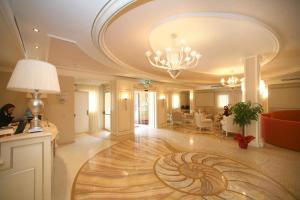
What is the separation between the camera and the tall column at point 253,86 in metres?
4.36

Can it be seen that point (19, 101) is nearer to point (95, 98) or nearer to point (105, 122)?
point (95, 98)

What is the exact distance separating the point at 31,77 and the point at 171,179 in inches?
111

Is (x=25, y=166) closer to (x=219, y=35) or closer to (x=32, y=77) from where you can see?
(x=32, y=77)

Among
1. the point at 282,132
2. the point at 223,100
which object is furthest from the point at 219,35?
the point at 223,100

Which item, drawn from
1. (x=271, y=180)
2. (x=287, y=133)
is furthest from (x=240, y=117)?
(x=271, y=180)

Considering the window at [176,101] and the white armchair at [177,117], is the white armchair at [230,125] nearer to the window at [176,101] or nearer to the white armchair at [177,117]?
the white armchair at [177,117]

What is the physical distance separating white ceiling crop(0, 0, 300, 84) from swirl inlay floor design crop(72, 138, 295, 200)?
9.32 ft

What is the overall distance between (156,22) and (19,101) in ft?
17.3

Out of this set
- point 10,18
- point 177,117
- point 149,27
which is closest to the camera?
point 10,18

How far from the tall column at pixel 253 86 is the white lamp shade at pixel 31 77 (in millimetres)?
5238

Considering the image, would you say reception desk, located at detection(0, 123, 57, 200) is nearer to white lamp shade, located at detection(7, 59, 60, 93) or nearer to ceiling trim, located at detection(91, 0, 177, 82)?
white lamp shade, located at detection(7, 59, 60, 93)

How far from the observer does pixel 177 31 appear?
2.83 meters

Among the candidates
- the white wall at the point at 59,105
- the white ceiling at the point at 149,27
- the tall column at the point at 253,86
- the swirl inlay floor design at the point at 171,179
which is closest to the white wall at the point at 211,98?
the tall column at the point at 253,86

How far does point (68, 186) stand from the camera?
2.60 meters
